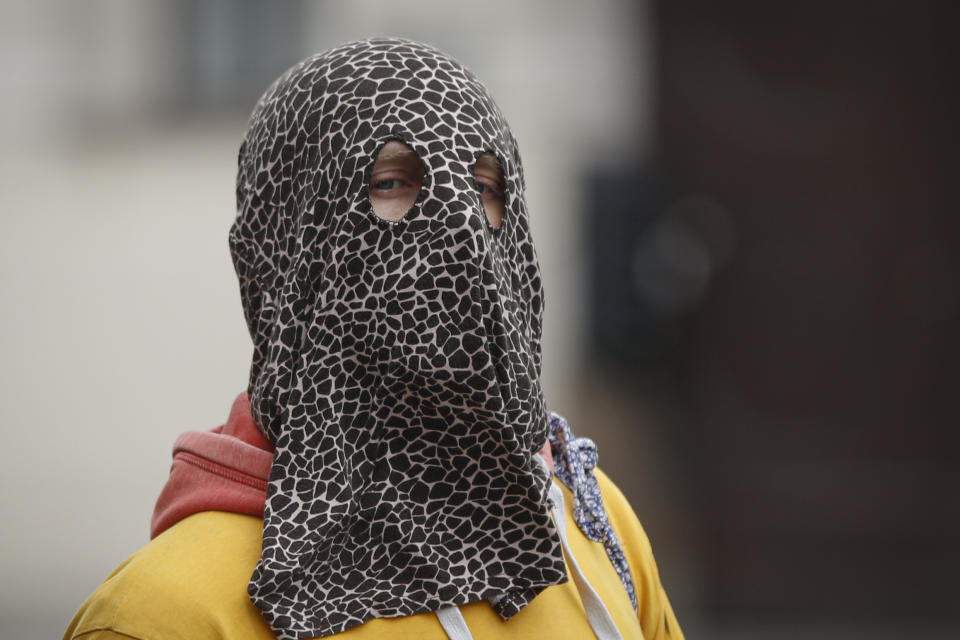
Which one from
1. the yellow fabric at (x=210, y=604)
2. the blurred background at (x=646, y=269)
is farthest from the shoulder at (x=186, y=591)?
the blurred background at (x=646, y=269)

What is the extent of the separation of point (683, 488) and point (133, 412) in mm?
3149

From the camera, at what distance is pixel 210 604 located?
5.32 ft

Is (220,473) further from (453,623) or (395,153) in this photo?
(395,153)

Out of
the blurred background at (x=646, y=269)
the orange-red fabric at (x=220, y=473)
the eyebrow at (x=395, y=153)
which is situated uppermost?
the eyebrow at (x=395, y=153)

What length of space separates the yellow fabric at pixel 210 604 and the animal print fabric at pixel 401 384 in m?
0.04

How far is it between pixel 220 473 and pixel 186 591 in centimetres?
23

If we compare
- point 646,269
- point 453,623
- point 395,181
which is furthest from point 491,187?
point 646,269

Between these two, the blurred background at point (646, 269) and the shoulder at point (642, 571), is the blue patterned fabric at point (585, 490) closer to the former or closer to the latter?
the shoulder at point (642, 571)

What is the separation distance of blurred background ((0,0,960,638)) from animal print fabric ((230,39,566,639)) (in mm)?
4433

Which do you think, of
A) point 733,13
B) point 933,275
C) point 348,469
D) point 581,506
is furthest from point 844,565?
point 348,469

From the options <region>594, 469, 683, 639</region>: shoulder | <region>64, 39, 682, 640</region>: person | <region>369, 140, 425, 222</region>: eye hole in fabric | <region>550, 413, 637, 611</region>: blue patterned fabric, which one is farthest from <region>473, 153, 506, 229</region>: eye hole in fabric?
<region>594, 469, 683, 639</region>: shoulder

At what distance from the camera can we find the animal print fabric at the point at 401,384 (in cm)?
172

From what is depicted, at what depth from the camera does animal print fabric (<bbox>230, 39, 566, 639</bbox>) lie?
1.72m

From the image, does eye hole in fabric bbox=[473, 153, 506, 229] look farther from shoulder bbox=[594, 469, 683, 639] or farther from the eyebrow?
shoulder bbox=[594, 469, 683, 639]
